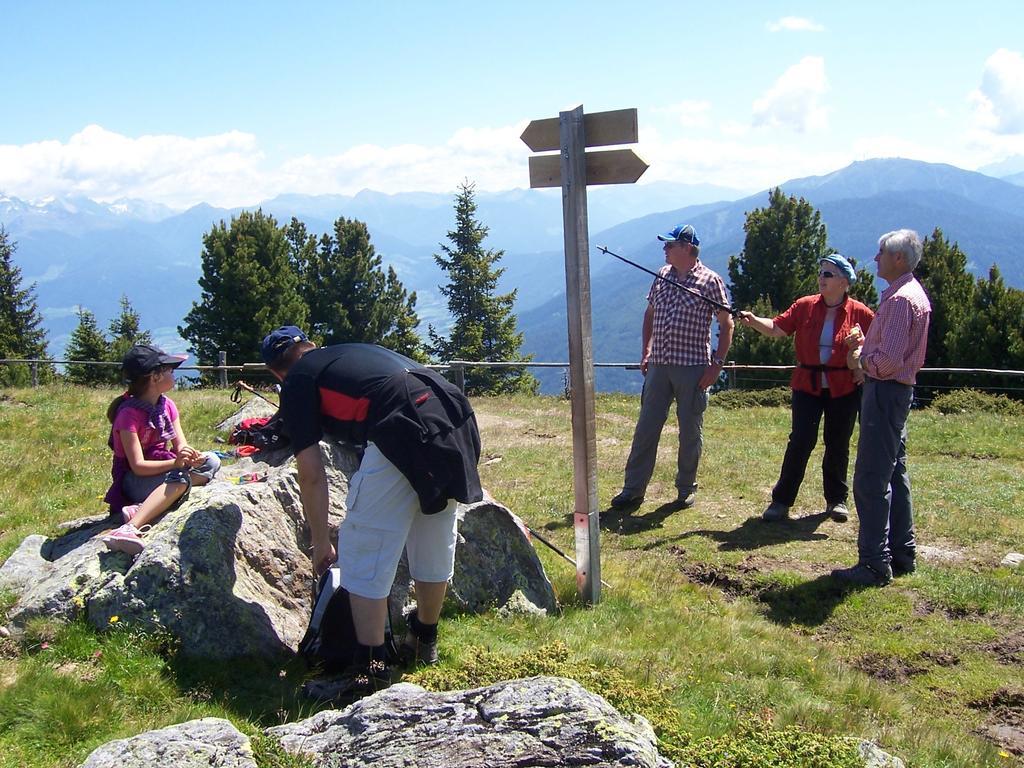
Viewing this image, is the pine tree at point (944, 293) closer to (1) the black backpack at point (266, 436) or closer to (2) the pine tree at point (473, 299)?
(1) the black backpack at point (266, 436)

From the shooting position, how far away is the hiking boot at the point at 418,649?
176 inches

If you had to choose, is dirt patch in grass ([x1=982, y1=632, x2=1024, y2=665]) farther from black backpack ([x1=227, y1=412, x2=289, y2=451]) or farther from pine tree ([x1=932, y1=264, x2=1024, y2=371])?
pine tree ([x1=932, y1=264, x2=1024, y2=371])

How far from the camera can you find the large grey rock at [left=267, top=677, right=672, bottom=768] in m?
2.95

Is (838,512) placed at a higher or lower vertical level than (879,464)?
lower

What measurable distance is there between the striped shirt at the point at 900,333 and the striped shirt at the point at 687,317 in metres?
1.82

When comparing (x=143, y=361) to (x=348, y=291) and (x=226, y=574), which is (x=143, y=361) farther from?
(x=348, y=291)

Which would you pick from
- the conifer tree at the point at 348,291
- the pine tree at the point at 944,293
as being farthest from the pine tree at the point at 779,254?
the conifer tree at the point at 348,291

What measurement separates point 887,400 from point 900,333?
20.8 inches

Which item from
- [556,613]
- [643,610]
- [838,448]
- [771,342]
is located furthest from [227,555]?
[771,342]

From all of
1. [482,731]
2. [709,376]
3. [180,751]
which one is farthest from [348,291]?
[482,731]

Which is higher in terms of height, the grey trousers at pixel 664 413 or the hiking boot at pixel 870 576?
the grey trousers at pixel 664 413

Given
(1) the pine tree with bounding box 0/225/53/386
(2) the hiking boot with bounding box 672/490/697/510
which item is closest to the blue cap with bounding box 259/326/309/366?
(2) the hiking boot with bounding box 672/490/697/510

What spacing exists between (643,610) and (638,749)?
292cm

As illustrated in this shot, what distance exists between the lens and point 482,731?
307cm
